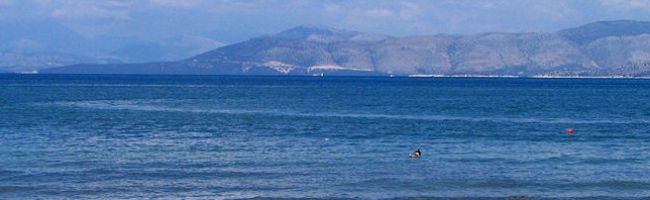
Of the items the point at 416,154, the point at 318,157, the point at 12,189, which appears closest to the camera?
the point at 12,189

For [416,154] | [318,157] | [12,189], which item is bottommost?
[12,189]

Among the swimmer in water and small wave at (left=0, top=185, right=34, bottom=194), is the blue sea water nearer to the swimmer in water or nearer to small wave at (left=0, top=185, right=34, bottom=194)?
small wave at (left=0, top=185, right=34, bottom=194)

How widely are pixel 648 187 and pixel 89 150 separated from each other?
23700 millimetres

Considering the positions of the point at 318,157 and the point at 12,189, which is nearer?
the point at 12,189

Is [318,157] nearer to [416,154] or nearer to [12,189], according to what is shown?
[416,154]

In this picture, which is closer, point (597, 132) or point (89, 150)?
point (89, 150)

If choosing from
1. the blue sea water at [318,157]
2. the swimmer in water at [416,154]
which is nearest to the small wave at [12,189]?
the blue sea water at [318,157]

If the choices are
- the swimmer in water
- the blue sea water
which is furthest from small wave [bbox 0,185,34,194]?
the swimmer in water

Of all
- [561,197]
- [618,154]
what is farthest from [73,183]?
[618,154]

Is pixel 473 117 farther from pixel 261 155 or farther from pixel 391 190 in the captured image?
pixel 391 190

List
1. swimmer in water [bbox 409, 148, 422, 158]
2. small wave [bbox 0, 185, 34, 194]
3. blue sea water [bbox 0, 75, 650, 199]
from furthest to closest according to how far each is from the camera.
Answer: swimmer in water [bbox 409, 148, 422, 158], blue sea water [bbox 0, 75, 650, 199], small wave [bbox 0, 185, 34, 194]

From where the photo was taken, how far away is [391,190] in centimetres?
3108

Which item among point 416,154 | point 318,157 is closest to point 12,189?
point 318,157

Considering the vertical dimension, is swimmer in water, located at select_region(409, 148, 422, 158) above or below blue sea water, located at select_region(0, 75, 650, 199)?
above
